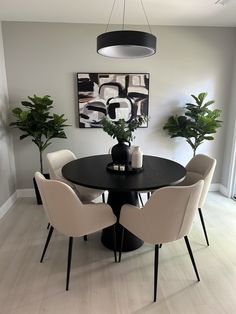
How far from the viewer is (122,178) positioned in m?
2.02

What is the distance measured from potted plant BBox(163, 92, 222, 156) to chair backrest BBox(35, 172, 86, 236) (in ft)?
6.95

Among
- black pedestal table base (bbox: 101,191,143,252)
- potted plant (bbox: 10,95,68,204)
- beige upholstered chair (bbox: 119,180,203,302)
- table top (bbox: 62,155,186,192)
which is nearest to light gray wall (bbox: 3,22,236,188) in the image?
potted plant (bbox: 10,95,68,204)

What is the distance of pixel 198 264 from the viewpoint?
2.18 meters

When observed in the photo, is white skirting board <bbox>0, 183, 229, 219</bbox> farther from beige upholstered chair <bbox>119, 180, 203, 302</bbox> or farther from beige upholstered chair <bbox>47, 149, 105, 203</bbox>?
beige upholstered chair <bbox>119, 180, 203, 302</bbox>

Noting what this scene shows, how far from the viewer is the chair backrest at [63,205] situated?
1.75 metres

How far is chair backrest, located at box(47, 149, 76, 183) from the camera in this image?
8.02 feet

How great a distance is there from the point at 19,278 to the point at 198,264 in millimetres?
1571

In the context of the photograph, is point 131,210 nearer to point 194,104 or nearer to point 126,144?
point 126,144

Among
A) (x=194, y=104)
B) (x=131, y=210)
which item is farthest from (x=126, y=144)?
(x=194, y=104)

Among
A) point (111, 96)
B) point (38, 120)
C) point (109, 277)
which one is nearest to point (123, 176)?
point (109, 277)

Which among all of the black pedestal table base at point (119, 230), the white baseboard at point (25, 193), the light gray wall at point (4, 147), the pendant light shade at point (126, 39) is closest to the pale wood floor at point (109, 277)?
the black pedestal table base at point (119, 230)

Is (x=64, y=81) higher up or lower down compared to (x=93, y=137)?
higher up

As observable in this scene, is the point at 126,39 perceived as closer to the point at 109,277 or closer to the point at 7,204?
the point at 109,277

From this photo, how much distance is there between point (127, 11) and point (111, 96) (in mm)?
1075
